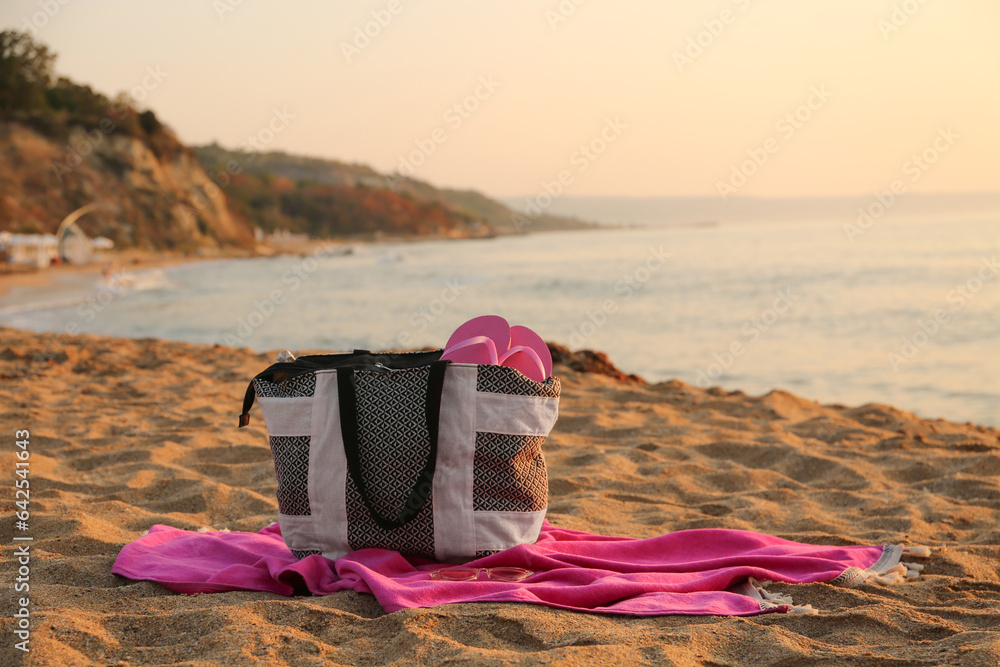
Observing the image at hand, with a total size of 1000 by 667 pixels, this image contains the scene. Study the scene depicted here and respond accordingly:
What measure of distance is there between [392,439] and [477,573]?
501mm

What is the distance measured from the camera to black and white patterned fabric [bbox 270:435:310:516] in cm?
249

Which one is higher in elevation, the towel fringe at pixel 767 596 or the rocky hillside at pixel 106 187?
the rocky hillside at pixel 106 187

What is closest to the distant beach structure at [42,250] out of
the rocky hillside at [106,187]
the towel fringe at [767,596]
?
the rocky hillside at [106,187]

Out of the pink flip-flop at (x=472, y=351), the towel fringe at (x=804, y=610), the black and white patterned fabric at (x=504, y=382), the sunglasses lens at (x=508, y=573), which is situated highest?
the pink flip-flop at (x=472, y=351)

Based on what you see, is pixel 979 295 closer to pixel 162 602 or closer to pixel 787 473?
pixel 787 473

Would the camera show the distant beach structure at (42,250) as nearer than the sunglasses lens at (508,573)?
No

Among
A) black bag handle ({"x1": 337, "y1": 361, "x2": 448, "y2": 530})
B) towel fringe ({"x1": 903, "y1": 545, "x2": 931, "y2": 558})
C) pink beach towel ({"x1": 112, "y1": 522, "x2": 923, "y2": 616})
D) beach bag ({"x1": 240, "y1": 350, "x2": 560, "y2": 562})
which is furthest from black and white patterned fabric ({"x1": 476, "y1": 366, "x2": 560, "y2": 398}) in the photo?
towel fringe ({"x1": 903, "y1": 545, "x2": 931, "y2": 558})

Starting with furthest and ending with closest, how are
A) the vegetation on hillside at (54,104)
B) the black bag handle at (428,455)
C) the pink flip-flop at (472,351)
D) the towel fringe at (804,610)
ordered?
the vegetation on hillside at (54,104) < the pink flip-flop at (472,351) < the black bag handle at (428,455) < the towel fringe at (804,610)

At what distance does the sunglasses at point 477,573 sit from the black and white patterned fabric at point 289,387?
70cm

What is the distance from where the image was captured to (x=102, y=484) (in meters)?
3.50

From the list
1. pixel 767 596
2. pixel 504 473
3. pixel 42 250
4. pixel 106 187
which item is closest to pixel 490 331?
pixel 504 473

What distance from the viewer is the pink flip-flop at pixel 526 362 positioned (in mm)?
2652

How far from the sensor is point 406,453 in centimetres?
239

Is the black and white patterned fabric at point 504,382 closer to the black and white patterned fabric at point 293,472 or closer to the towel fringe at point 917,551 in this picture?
the black and white patterned fabric at point 293,472
